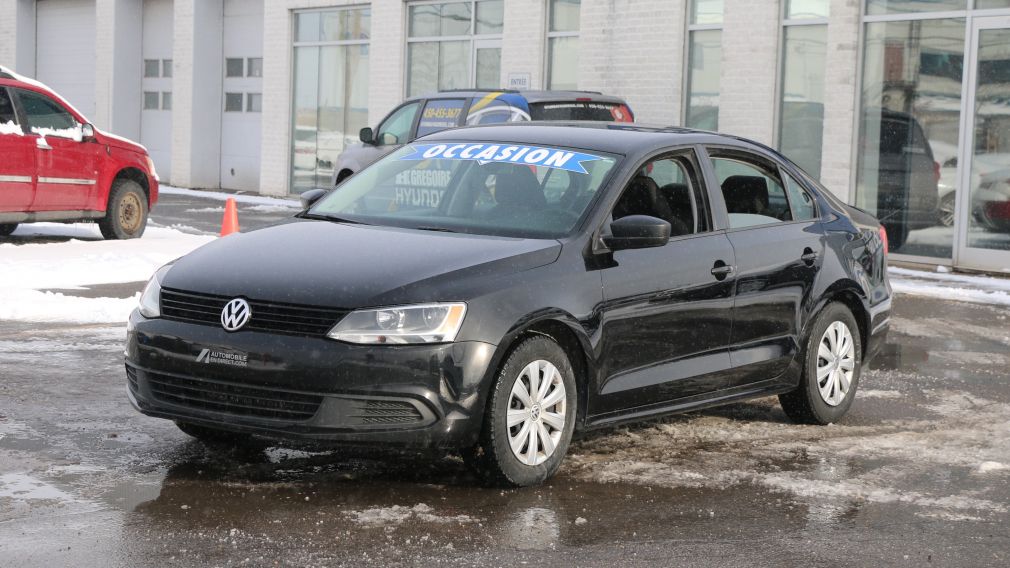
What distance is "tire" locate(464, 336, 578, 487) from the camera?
5.96 meters

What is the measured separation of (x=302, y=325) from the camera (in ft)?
19.0

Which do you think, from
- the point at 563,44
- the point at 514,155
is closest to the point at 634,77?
the point at 563,44

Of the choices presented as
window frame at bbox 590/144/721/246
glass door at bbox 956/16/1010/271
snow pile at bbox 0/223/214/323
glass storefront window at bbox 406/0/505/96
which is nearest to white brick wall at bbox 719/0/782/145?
glass door at bbox 956/16/1010/271

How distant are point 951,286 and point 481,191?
32.0 ft

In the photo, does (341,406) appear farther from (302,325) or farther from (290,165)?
(290,165)

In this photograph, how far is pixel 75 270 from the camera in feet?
45.4

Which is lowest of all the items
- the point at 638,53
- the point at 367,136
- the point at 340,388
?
the point at 340,388

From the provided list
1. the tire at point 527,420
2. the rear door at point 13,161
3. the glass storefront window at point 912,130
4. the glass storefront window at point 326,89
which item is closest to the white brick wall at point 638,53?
the glass storefront window at point 912,130

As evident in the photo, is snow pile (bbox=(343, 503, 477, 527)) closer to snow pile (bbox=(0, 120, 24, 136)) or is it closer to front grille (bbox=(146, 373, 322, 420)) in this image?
front grille (bbox=(146, 373, 322, 420))

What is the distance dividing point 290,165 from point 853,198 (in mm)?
12468

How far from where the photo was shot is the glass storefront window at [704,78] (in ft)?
65.4

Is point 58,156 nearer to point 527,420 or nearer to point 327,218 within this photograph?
point 327,218

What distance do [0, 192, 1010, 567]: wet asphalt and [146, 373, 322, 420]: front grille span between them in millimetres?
318

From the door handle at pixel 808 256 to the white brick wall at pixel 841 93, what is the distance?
10.5 m
